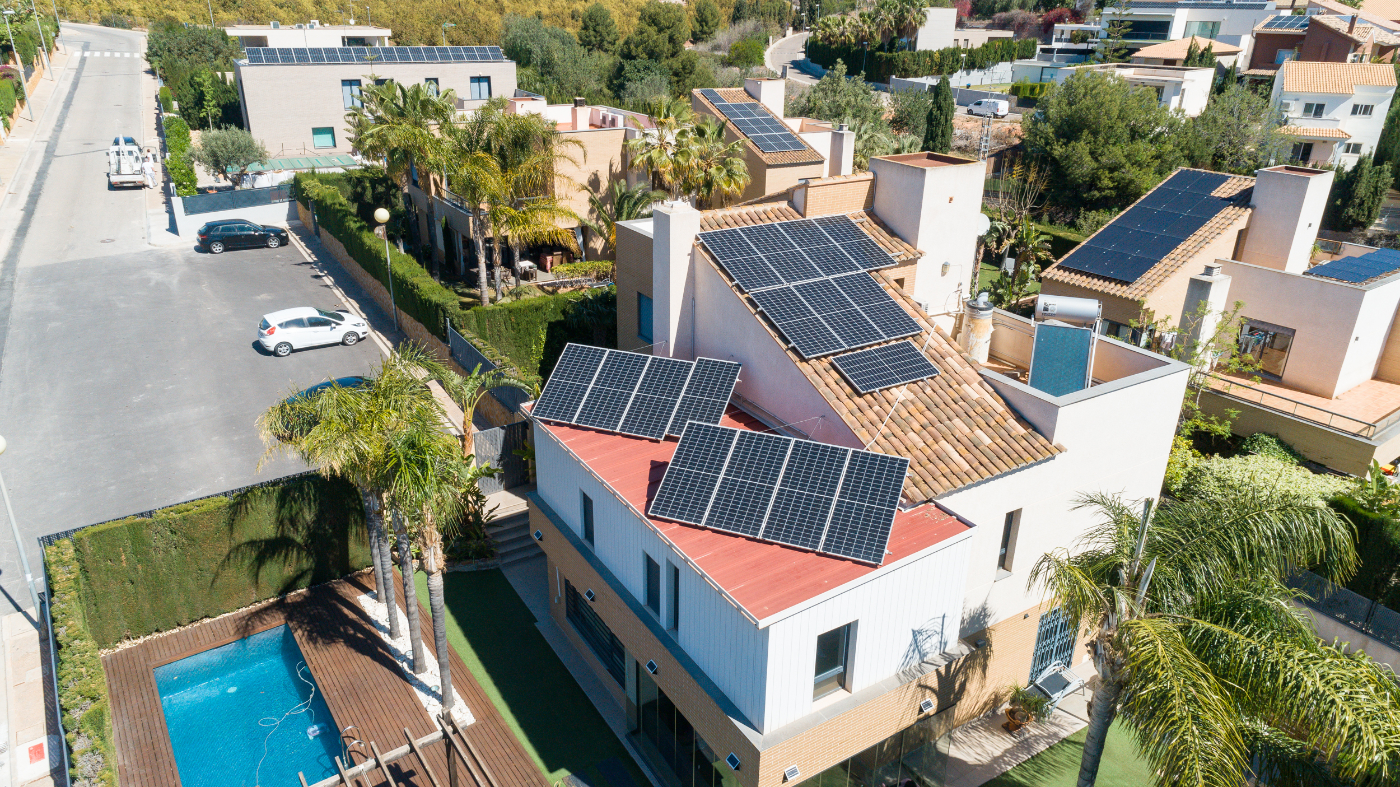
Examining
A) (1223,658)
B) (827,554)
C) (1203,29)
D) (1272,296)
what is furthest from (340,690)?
(1203,29)

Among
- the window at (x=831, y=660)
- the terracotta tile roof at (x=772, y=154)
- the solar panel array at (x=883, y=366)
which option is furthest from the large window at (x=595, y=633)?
the terracotta tile roof at (x=772, y=154)

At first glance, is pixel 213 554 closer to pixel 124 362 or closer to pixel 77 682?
pixel 77 682

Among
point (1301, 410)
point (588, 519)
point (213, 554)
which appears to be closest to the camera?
point (588, 519)

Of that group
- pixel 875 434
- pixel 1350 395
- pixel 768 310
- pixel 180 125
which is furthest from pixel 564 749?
pixel 180 125

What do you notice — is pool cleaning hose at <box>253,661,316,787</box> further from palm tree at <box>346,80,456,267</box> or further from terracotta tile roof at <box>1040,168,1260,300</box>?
terracotta tile roof at <box>1040,168,1260,300</box>

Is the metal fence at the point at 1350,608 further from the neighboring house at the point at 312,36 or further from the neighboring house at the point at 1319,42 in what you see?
the neighboring house at the point at 312,36
